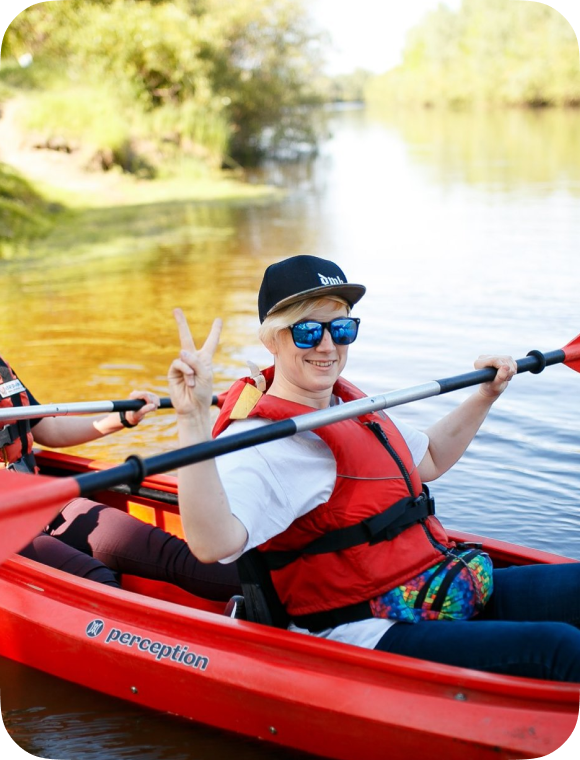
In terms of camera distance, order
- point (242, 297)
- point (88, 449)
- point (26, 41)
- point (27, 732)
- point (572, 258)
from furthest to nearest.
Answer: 1. point (26, 41)
2. point (572, 258)
3. point (242, 297)
4. point (88, 449)
5. point (27, 732)

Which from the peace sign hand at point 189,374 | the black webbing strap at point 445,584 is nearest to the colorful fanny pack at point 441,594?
the black webbing strap at point 445,584

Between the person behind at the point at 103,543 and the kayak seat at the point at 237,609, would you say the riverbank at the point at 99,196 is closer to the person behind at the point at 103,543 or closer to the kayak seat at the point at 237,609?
the person behind at the point at 103,543

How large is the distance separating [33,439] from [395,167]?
16401mm

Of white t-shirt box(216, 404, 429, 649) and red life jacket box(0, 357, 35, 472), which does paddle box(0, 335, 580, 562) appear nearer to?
white t-shirt box(216, 404, 429, 649)

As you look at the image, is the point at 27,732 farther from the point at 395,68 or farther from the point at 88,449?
the point at 395,68

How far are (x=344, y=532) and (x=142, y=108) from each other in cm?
1420

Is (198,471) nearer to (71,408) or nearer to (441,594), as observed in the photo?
(441,594)

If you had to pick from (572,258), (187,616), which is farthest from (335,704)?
(572,258)

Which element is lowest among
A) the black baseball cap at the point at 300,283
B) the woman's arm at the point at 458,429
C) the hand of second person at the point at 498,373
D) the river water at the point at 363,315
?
the river water at the point at 363,315

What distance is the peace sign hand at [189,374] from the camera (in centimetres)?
200

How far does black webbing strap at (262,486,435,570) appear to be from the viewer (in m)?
2.32

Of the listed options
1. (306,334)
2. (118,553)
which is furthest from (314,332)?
(118,553)

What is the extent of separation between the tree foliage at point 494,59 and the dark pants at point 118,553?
107 feet

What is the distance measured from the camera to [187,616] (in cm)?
274
